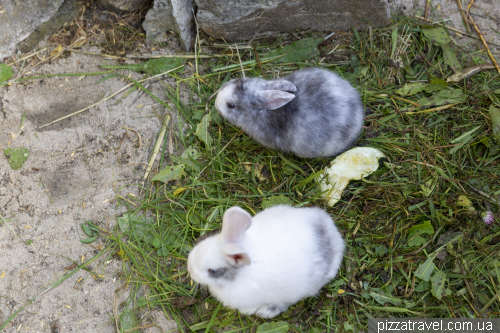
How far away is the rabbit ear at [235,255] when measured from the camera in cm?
271

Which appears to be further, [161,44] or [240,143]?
[161,44]

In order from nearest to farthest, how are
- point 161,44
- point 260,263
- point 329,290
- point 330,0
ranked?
1. point 260,263
2. point 329,290
3. point 330,0
4. point 161,44

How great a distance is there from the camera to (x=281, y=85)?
12.0 ft

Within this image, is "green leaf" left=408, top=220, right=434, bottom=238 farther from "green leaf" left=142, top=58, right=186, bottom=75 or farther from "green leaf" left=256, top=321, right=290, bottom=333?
"green leaf" left=142, top=58, right=186, bottom=75

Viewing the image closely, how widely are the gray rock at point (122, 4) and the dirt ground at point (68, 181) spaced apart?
0.75 metres

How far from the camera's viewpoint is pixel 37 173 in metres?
4.13

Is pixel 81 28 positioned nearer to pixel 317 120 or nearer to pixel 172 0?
pixel 172 0

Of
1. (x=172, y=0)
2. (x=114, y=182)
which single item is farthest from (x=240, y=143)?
(x=172, y=0)

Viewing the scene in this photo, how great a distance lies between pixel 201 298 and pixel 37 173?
8.16 ft

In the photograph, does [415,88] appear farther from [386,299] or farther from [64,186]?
[64,186]

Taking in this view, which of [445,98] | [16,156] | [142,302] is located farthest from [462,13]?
[16,156]

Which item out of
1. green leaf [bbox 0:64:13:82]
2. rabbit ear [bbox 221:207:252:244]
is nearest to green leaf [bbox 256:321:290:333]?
rabbit ear [bbox 221:207:252:244]

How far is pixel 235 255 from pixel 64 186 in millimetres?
2501

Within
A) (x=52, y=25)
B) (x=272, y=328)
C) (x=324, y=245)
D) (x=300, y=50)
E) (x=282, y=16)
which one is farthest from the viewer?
(x=52, y=25)
